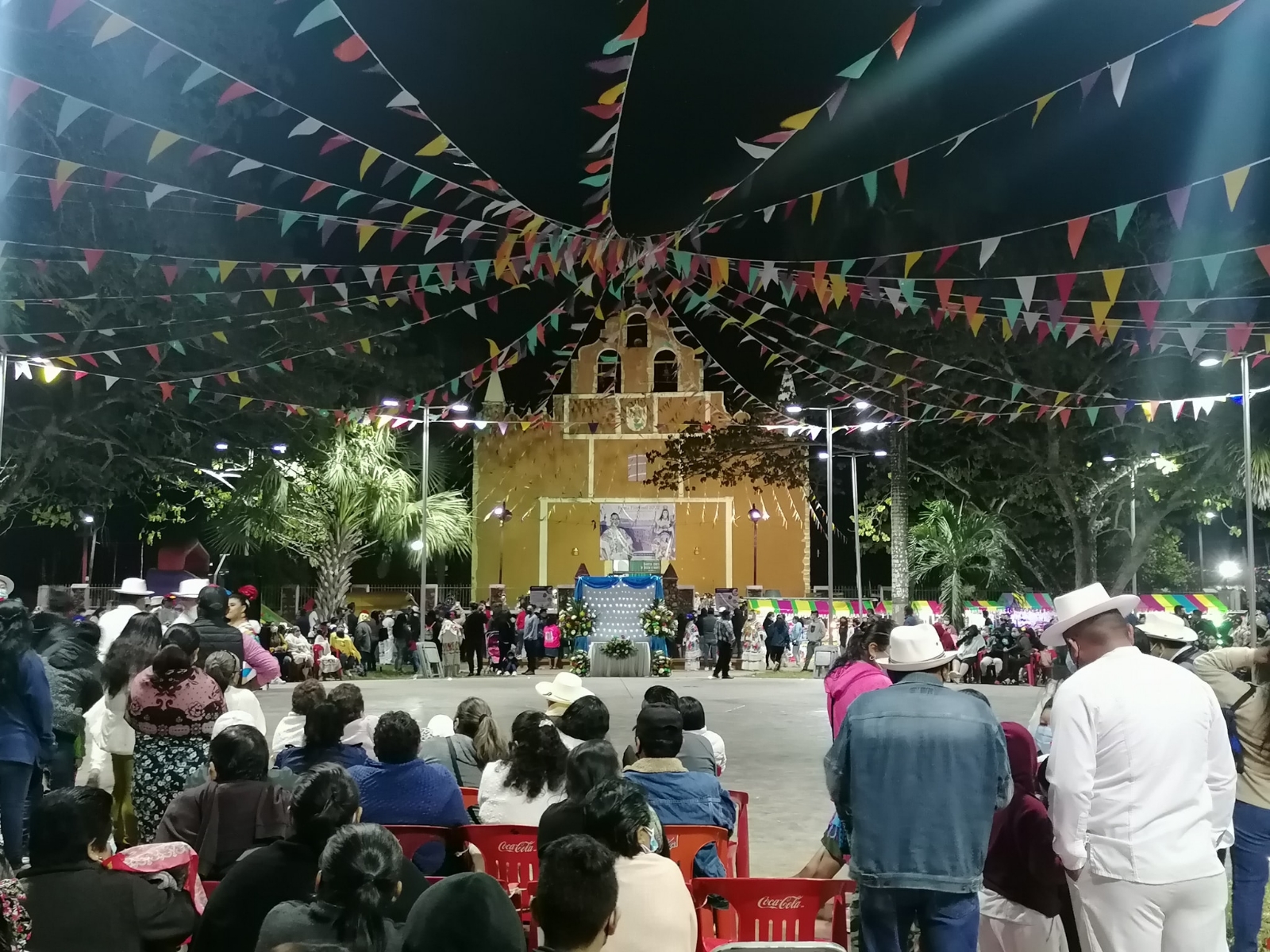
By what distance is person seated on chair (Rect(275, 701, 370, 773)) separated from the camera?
15.9 ft

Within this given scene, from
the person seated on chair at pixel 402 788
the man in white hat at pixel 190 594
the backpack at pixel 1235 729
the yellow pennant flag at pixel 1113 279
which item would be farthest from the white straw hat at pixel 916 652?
the man in white hat at pixel 190 594

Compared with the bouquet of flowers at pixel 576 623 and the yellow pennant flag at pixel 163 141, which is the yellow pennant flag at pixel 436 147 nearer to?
the yellow pennant flag at pixel 163 141

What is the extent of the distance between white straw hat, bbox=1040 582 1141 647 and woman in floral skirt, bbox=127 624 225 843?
4.21 metres

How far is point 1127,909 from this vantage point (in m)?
3.42

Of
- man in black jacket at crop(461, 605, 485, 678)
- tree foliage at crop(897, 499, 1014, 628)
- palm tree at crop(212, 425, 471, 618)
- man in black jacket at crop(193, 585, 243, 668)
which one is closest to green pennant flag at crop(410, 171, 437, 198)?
man in black jacket at crop(193, 585, 243, 668)

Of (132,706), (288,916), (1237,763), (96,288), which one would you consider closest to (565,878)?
(288,916)

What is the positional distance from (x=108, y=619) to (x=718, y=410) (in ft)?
92.7

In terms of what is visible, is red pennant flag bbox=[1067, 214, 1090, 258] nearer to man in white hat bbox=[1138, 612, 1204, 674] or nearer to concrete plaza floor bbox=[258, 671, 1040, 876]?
man in white hat bbox=[1138, 612, 1204, 674]

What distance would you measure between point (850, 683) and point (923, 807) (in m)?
1.95

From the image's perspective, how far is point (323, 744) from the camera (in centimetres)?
489

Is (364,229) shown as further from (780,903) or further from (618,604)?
(618,604)

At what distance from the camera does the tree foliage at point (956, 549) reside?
1508 inches

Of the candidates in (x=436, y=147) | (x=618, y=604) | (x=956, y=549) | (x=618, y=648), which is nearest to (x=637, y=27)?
(x=436, y=147)

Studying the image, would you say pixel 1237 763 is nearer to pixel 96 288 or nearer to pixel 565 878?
pixel 565 878
